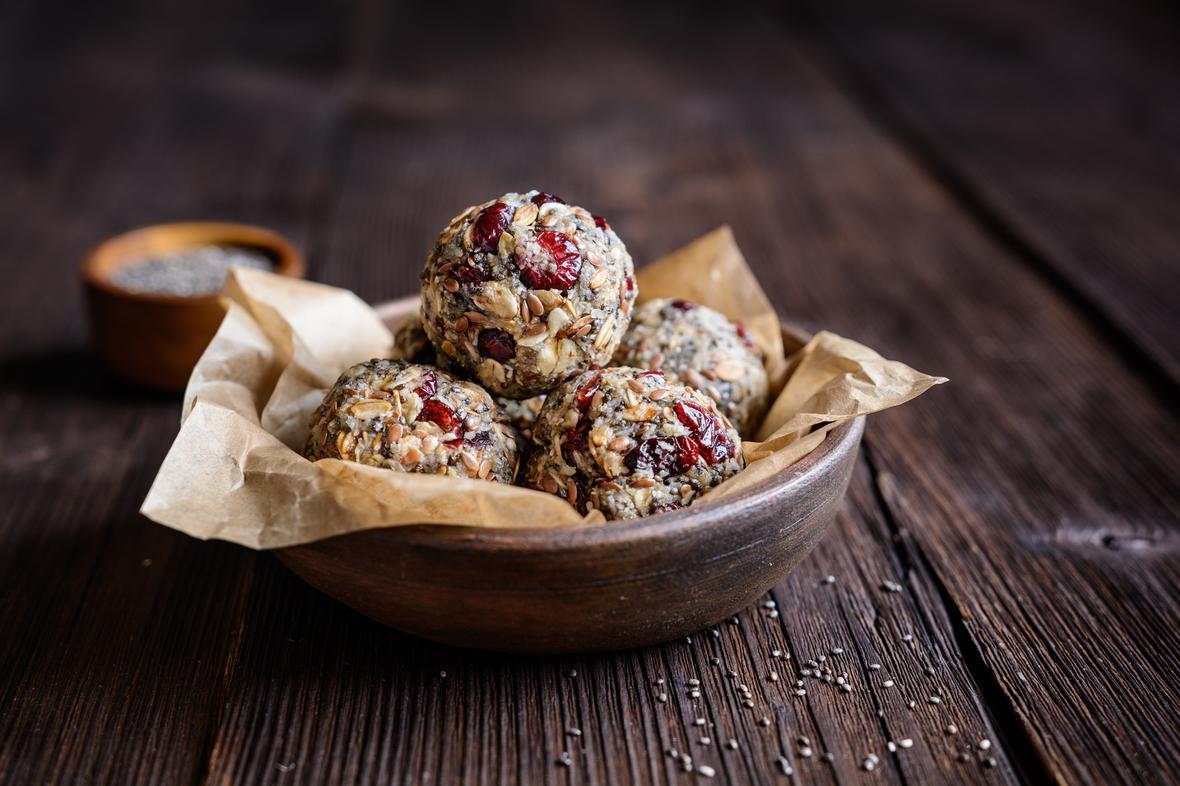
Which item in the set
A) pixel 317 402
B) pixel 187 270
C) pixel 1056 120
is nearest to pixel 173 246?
pixel 187 270

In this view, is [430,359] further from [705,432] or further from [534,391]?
[705,432]

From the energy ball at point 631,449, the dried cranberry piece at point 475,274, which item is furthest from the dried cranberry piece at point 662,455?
the dried cranberry piece at point 475,274

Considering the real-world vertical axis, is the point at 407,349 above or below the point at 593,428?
below

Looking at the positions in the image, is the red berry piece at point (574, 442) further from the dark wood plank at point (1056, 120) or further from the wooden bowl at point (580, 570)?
the dark wood plank at point (1056, 120)

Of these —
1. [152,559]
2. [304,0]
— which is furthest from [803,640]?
[304,0]

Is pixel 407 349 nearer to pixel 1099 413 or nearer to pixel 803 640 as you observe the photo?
pixel 803 640

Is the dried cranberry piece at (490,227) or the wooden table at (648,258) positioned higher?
the dried cranberry piece at (490,227)

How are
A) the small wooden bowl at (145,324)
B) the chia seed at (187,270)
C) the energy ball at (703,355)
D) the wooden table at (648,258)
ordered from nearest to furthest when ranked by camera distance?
the wooden table at (648,258) < the energy ball at (703,355) < the small wooden bowl at (145,324) < the chia seed at (187,270)
